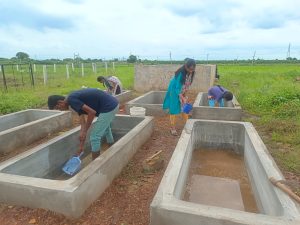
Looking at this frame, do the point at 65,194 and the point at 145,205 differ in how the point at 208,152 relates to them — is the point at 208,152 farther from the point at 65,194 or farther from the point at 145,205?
the point at 65,194

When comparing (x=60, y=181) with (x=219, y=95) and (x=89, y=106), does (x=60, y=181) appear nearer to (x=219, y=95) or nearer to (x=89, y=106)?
(x=89, y=106)

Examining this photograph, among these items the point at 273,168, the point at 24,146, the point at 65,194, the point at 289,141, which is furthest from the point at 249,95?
the point at 65,194

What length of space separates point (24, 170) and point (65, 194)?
45.9 inches

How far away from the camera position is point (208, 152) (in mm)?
5379

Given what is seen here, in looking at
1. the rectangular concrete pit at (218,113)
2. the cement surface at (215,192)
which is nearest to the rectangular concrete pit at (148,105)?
the rectangular concrete pit at (218,113)

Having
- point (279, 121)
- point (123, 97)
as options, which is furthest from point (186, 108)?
point (123, 97)

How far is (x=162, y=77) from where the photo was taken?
11227 millimetres

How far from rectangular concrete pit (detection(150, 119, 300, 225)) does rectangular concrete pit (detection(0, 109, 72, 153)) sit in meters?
2.94

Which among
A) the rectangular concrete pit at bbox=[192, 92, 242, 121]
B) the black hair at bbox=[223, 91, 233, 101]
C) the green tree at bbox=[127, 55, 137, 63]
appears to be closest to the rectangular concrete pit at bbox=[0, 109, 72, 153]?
the rectangular concrete pit at bbox=[192, 92, 242, 121]

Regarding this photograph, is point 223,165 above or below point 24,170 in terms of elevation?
below

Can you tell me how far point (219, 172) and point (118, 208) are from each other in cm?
202

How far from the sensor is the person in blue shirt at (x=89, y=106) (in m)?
3.44

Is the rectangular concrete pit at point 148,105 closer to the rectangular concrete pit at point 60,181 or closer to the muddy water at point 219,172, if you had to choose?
the muddy water at point 219,172

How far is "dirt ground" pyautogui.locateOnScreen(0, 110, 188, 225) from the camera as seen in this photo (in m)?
2.91
